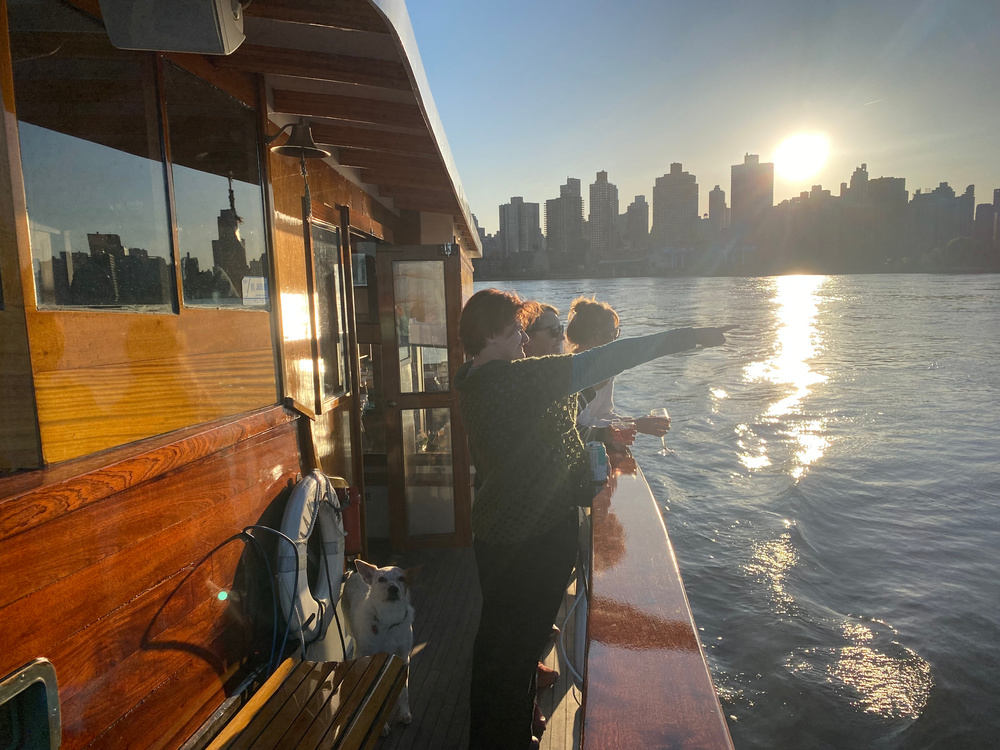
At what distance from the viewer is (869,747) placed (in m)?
4.91

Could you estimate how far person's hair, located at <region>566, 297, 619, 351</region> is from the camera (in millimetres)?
2895

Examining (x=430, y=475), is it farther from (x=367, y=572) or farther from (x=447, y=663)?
(x=367, y=572)

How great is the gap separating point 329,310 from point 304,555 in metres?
1.43

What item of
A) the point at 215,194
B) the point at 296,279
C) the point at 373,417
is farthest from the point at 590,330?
the point at 373,417

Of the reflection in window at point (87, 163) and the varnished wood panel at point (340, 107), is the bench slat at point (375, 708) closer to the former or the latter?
the reflection in window at point (87, 163)

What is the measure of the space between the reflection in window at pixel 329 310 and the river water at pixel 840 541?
1.36m

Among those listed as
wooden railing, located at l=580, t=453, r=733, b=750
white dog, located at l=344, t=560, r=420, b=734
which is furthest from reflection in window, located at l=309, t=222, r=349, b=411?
wooden railing, located at l=580, t=453, r=733, b=750

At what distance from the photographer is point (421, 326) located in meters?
4.43

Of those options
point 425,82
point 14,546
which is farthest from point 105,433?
point 425,82

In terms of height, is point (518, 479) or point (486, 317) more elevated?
point (486, 317)

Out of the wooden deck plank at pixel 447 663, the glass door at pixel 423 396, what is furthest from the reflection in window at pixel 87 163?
the glass door at pixel 423 396

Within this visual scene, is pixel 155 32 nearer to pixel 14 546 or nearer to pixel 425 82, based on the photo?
pixel 425 82

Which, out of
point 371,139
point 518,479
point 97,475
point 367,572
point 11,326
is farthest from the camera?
point 371,139

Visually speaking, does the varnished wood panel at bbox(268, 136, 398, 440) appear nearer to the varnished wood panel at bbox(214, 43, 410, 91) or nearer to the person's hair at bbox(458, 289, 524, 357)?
the varnished wood panel at bbox(214, 43, 410, 91)
